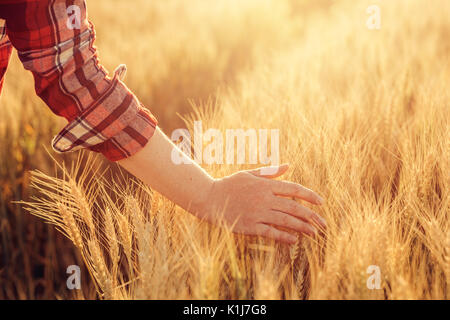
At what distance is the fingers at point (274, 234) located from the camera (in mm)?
750

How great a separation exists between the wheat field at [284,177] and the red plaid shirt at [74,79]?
0.10 meters

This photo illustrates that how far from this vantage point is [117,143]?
0.77 meters

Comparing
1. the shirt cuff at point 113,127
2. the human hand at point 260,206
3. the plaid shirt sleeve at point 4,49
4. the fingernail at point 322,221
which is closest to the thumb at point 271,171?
the human hand at point 260,206

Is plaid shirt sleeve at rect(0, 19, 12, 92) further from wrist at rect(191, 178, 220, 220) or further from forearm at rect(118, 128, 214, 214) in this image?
wrist at rect(191, 178, 220, 220)

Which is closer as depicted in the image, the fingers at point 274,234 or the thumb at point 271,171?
the fingers at point 274,234

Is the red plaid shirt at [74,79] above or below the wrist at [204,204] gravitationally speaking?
above

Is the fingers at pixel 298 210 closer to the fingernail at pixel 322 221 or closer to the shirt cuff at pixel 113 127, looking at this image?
the fingernail at pixel 322 221

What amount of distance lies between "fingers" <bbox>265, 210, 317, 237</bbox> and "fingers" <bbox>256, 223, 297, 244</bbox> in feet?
0.06

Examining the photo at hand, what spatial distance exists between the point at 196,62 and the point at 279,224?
216cm

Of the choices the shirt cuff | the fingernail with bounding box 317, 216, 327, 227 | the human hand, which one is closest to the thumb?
the human hand

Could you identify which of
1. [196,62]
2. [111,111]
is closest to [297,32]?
[196,62]

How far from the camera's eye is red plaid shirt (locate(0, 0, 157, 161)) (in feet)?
2.23

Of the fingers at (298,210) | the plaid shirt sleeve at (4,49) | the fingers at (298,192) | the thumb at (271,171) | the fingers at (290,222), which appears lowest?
the fingers at (290,222)

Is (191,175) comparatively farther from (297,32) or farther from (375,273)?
(297,32)
